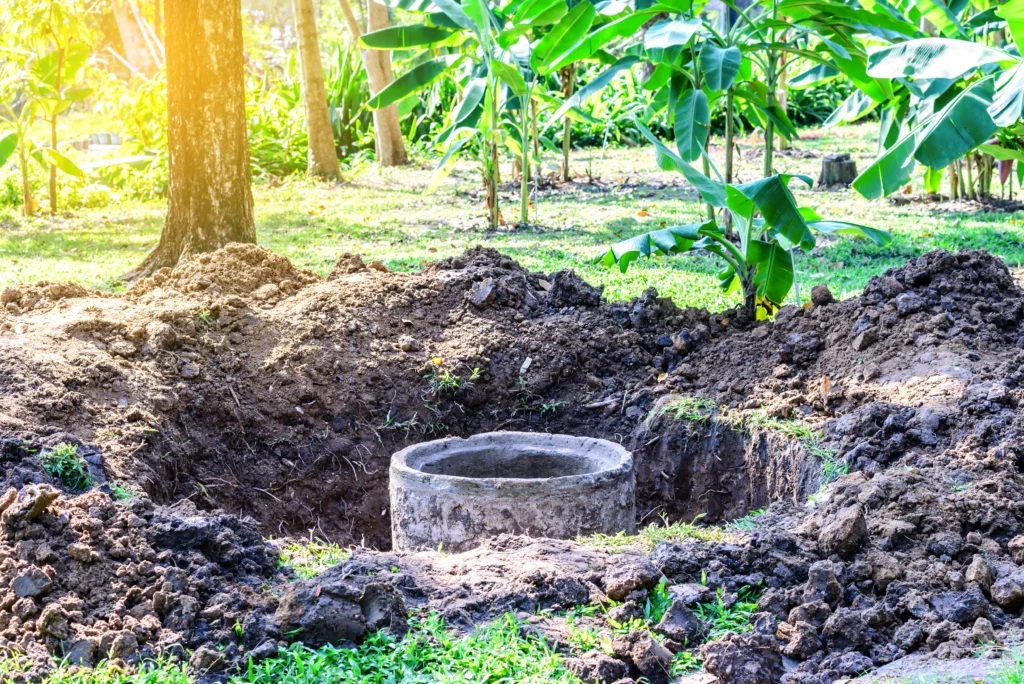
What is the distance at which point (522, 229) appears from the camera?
10.5 metres

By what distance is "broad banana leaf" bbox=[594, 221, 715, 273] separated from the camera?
A: 615 centimetres

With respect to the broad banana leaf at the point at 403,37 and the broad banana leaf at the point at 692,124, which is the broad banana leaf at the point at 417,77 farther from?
the broad banana leaf at the point at 692,124

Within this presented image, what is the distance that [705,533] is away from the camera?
425 centimetres

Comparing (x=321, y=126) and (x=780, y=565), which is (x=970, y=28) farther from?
(x=321, y=126)

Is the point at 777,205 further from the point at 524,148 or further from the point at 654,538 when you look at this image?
the point at 524,148

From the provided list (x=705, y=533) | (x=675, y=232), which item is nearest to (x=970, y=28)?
(x=675, y=232)

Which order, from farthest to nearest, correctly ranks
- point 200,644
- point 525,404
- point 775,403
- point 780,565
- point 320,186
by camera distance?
1. point 320,186
2. point 525,404
3. point 775,403
4. point 780,565
5. point 200,644

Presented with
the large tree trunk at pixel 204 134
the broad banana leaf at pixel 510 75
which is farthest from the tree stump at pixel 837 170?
the large tree trunk at pixel 204 134

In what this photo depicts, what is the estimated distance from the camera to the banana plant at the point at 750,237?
228 inches

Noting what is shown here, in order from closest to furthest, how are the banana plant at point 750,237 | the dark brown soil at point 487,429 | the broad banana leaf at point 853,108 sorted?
the dark brown soil at point 487,429 < the banana plant at point 750,237 < the broad banana leaf at point 853,108

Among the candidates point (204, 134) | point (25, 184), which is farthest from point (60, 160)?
point (204, 134)

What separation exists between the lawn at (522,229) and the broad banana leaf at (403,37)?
5.94 ft

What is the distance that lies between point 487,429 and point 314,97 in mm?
8986

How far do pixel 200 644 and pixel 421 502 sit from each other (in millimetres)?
1589
